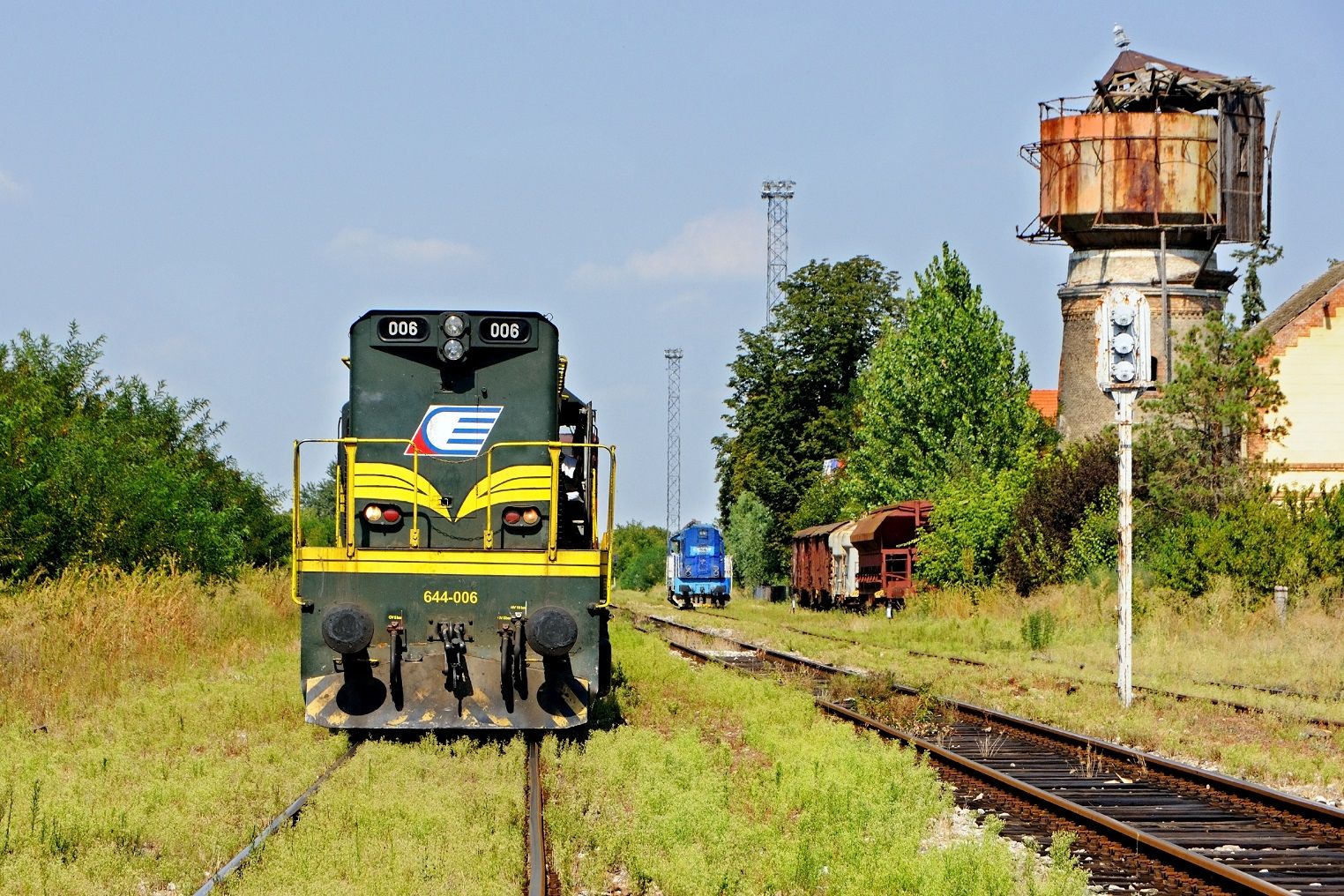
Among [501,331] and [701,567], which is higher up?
[501,331]

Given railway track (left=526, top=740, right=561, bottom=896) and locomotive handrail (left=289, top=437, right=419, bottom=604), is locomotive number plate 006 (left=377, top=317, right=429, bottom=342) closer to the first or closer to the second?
locomotive handrail (left=289, top=437, right=419, bottom=604)

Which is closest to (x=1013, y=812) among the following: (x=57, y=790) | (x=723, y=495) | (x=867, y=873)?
(x=867, y=873)

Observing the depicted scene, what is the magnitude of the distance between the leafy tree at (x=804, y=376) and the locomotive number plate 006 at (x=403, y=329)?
2063 inches

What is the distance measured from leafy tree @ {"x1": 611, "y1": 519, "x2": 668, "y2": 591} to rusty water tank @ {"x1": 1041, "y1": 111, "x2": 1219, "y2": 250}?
118ft

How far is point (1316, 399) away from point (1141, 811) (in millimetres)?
31946

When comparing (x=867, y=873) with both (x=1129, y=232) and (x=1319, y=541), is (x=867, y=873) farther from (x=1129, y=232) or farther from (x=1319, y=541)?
(x=1129, y=232)

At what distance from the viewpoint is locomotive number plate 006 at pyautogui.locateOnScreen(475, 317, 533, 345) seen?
1302 centimetres

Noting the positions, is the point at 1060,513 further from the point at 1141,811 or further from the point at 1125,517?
the point at 1141,811

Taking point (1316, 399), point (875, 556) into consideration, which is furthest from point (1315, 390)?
point (875, 556)

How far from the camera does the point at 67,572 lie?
19156 mm

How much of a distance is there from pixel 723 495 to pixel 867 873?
231 feet

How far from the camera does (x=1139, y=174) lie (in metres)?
46.9

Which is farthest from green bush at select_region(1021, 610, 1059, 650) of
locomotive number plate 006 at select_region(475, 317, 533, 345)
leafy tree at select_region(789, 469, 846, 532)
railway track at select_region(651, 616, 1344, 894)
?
leafy tree at select_region(789, 469, 846, 532)

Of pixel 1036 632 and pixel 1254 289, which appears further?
pixel 1254 289
